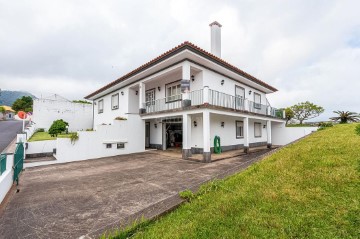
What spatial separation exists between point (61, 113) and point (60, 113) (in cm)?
11

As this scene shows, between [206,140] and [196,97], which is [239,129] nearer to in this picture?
[196,97]

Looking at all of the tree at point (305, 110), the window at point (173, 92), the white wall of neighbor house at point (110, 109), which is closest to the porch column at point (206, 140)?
the window at point (173, 92)

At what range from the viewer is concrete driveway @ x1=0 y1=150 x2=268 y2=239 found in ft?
9.79

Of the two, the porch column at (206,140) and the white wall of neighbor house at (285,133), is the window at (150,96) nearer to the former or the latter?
the porch column at (206,140)

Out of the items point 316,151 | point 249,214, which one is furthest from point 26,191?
point 316,151

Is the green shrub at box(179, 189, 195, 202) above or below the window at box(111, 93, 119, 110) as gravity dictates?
below

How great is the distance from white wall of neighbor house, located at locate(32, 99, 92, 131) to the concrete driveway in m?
17.6

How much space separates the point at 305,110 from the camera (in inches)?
1134

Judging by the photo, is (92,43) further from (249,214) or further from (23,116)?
(249,214)

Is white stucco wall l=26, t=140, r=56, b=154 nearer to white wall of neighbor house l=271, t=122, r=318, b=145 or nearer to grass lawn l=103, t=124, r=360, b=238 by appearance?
grass lawn l=103, t=124, r=360, b=238

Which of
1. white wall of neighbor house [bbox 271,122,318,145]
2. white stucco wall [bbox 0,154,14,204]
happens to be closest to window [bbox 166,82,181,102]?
white stucco wall [bbox 0,154,14,204]

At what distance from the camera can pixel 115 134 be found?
38.1ft

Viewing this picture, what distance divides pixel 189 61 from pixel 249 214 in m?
9.12

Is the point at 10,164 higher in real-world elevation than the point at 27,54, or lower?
lower
